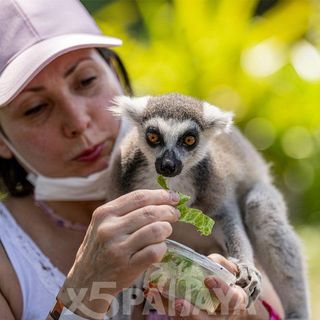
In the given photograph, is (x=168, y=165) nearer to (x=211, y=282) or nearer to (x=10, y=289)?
(x=211, y=282)

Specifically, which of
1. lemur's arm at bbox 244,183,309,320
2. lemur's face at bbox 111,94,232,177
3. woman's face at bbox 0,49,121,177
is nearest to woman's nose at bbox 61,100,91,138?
woman's face at bbox 0,49,121,177

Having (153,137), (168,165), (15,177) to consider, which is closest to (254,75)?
(15,177)

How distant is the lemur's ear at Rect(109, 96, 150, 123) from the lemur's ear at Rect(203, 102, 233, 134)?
0.21 metres

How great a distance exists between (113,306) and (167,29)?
3.78 meters

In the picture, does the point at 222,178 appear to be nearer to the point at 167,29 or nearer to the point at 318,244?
the point at 318,244

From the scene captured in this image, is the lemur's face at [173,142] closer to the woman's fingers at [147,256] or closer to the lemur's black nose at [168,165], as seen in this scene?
the lemur's black nose at [168,165]

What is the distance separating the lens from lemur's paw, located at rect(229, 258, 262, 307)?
2215 millimetres

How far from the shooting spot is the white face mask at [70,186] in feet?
8.80

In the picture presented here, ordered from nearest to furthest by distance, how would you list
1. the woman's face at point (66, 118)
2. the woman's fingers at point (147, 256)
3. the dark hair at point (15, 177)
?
the woman's fingers at point (147, 256), the woman's face at point (66, 118), the dark hair at point (15, 177)

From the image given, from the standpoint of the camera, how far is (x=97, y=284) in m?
1.92

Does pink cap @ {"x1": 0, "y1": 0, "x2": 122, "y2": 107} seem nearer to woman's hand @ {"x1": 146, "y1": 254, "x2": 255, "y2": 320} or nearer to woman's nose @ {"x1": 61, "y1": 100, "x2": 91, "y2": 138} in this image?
woman's nose @ {"x1": 61, "y1": 100, "x2": 91, "y2": 138}

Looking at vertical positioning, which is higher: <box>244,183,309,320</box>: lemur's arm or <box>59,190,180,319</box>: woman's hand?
<box>244,183,309,320</box>: lemur's arm

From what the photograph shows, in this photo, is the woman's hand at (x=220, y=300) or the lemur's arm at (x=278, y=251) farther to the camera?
the lemur's arm at (x=278, y=251)

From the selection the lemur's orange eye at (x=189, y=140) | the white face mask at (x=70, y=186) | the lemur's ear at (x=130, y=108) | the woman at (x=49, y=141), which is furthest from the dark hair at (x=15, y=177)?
the lemur's orange eye at (x=189, y=140)
